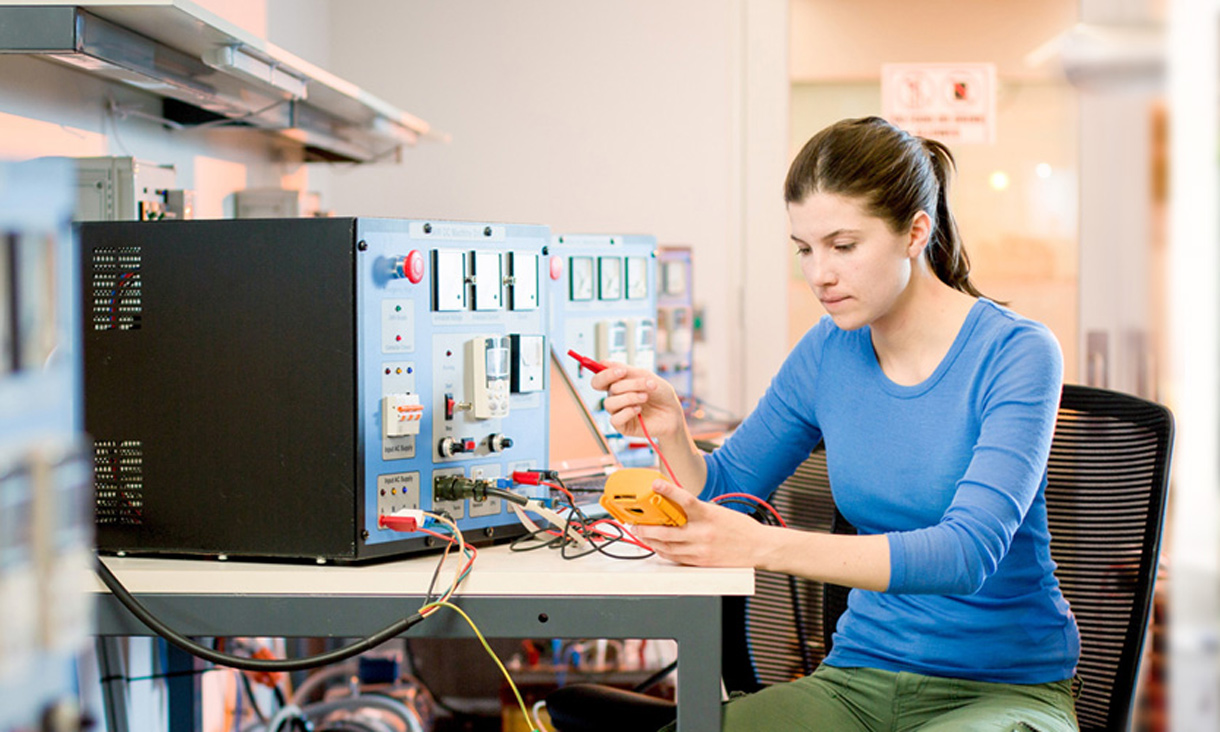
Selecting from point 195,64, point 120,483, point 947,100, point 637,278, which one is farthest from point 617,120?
point 120,483

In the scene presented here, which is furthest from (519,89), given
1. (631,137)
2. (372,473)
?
(372,473)

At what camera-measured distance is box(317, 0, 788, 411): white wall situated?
3.66 metres

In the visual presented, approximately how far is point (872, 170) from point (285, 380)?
2.44ft

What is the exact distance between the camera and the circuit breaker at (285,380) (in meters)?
1.30

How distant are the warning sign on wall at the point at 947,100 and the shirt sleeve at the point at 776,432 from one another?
2128 millimetres

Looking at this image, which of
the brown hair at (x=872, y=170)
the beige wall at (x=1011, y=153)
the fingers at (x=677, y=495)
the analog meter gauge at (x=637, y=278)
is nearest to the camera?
the fingers at (x=677, y=495)

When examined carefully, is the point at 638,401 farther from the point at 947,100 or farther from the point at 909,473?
the point at 947,100

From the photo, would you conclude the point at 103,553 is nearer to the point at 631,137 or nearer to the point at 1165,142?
the point at 1165,142

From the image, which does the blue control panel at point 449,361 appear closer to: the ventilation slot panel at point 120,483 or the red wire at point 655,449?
the red wire at point 655,449

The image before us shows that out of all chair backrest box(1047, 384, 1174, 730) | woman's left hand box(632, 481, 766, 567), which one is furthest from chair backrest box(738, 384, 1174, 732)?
woman's left hand box(632, 481, 766, 567)

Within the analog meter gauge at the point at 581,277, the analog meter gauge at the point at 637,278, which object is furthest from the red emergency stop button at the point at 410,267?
the analog meter gauge at the point at 637,278

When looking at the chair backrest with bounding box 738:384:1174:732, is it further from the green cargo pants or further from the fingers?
the fingers

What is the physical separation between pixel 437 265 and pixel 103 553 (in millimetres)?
523

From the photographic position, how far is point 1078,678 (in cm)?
151
